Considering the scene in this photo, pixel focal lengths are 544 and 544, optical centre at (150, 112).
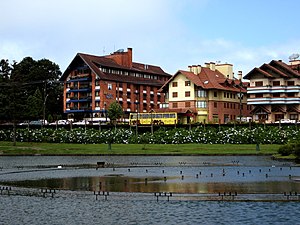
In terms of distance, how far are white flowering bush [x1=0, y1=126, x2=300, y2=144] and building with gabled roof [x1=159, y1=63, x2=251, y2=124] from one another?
30.2 m

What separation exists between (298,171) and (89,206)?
23.0m

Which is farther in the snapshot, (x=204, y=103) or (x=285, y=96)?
(x=204, y=103)

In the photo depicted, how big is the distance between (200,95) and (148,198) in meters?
98.0

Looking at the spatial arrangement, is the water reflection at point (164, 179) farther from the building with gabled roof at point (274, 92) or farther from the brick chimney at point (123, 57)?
the brick chimney at point (123, 57)

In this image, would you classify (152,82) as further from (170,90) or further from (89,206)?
(89,206)

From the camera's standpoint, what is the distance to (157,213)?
22984 millimetres

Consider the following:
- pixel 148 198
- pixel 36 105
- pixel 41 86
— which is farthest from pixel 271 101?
pixel 148 198

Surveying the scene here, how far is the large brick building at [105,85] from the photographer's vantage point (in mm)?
136000

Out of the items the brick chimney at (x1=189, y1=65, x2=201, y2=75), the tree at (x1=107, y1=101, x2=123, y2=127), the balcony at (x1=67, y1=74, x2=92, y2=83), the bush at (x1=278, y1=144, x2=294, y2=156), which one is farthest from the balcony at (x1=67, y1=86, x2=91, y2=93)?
the bush at (x1=278, y1=144, x2=294, y2=156)

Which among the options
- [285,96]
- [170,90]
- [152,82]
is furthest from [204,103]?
[152,82]

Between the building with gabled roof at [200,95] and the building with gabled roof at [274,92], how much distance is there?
15.2ft

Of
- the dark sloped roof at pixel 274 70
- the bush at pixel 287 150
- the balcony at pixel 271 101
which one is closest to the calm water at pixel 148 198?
the bush at pixel 287 150

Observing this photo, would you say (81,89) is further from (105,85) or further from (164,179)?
(164,179)

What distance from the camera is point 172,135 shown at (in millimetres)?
89438
